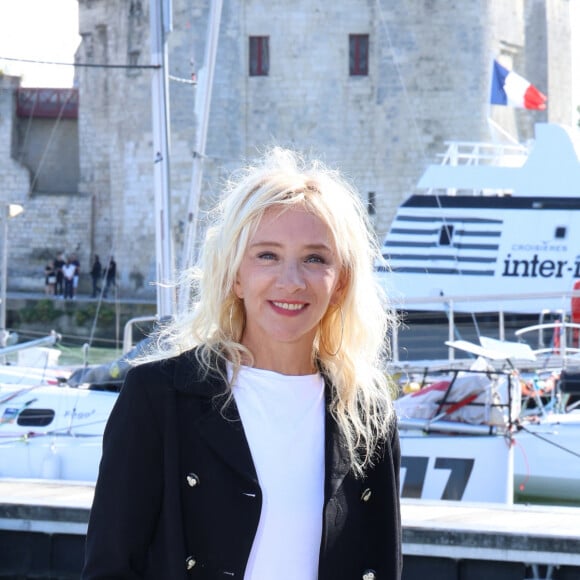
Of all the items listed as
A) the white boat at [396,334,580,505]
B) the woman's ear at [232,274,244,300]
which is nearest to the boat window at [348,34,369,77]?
the white boat at [396,334,580,505]

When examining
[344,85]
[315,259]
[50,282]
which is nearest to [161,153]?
[315,259]

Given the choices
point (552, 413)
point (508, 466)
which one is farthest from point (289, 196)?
point (552, 413)

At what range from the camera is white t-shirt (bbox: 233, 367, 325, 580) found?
217cm

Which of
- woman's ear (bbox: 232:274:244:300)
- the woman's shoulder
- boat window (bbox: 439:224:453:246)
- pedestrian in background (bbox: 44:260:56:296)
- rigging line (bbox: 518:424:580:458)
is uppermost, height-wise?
boat window (bbox: 439:224:453:246)

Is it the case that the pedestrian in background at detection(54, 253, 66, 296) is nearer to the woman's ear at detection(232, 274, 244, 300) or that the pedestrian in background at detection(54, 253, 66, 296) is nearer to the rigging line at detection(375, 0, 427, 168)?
the rigging line at detection(375, 0, 427, 168)

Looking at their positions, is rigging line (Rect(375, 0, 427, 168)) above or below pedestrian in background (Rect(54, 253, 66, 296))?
above

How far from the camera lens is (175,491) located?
2.14m

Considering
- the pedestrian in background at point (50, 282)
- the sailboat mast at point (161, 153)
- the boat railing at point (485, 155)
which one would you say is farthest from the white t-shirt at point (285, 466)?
the pedestrian in background at point (50, 282)

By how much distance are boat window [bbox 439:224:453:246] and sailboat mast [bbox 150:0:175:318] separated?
8.47 m

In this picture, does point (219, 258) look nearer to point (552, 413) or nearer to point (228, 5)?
point (552, 413)

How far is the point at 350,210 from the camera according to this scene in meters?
2.30

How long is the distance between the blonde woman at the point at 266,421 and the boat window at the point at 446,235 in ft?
54.3

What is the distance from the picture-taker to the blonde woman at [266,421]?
2.14 m

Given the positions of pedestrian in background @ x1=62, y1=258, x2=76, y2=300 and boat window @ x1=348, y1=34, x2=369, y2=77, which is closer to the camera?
boat window @ x1=348, y1=34, x2=369, y2=77
